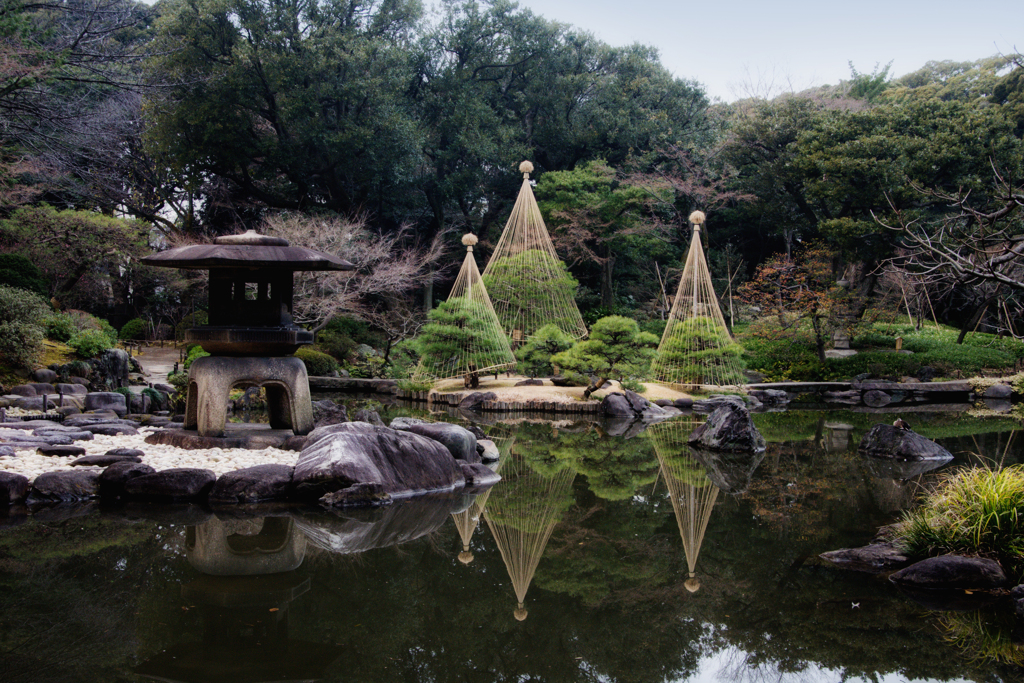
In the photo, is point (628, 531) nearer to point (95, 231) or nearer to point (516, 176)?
point (95, 231)

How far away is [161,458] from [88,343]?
578 centimetres

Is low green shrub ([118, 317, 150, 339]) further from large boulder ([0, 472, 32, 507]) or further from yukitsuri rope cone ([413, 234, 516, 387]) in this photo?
large boulder ([0, 472, 32, 507])

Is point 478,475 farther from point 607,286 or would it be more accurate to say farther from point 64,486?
point 607,286

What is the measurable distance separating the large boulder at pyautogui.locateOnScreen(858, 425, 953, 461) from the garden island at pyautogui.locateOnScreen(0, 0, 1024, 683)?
0.04 m

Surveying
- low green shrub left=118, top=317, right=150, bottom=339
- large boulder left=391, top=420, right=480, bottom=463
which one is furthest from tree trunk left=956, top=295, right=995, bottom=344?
low green shrub left=118, top=317, right=150, bottom=339

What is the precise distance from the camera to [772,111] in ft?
66.8

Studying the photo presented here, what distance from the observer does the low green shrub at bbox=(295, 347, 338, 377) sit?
50.3 feet

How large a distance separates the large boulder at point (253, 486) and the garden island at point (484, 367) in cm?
2

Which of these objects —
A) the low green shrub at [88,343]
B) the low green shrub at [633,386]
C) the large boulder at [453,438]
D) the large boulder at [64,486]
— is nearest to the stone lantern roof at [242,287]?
the large boulder at [453,438]

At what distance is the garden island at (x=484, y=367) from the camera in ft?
10.9

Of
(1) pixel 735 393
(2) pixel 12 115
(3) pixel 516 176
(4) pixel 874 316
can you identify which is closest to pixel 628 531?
(1) pixel 735 393

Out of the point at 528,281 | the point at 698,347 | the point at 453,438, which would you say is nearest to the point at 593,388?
the point at 698,347

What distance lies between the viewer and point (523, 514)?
17.4 feet

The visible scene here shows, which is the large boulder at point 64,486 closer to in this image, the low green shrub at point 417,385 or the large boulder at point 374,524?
the large boulder at point 374,524
